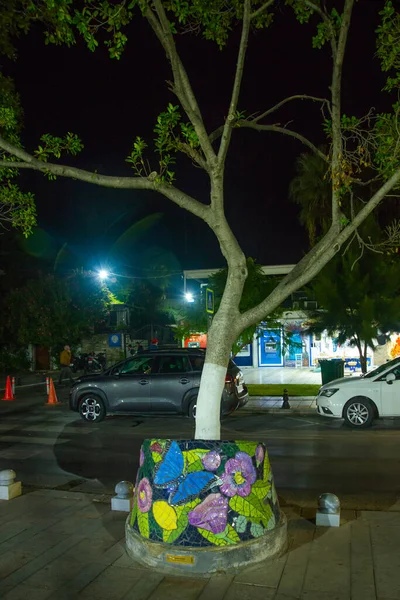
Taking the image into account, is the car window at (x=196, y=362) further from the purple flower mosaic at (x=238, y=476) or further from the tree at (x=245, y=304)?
the purple flower mosaic at (x=238, y=476)

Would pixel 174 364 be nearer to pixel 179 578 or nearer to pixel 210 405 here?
pixel 210 405

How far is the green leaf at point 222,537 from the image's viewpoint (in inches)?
192

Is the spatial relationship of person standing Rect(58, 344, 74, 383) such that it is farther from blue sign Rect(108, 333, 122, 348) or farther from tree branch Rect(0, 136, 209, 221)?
tree branch Rect(0, 136, 209, 221)

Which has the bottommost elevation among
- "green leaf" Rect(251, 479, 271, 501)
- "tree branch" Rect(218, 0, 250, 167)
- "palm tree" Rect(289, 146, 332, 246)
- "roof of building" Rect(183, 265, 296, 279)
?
"green leaf" Rect(251, 479, 271, 501)

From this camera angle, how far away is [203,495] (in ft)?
16.2

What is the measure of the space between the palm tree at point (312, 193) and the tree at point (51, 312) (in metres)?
13.1

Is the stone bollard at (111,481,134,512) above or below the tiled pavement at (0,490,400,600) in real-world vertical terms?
above

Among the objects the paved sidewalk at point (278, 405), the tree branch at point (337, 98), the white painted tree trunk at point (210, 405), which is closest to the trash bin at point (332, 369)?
the paved sidewalk at point (278, 405)

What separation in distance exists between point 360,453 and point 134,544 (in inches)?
230

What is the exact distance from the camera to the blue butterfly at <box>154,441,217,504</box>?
4949 millimetres

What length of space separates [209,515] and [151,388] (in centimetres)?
891

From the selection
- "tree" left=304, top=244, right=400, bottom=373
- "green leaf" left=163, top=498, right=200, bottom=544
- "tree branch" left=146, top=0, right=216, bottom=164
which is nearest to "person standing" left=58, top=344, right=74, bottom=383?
"tree" left=304, top=244, right=400, bottom=373

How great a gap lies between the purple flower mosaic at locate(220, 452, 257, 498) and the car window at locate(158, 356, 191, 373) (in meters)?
8.78

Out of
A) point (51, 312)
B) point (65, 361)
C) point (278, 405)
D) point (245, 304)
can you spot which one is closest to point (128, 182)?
point (278, 405)
